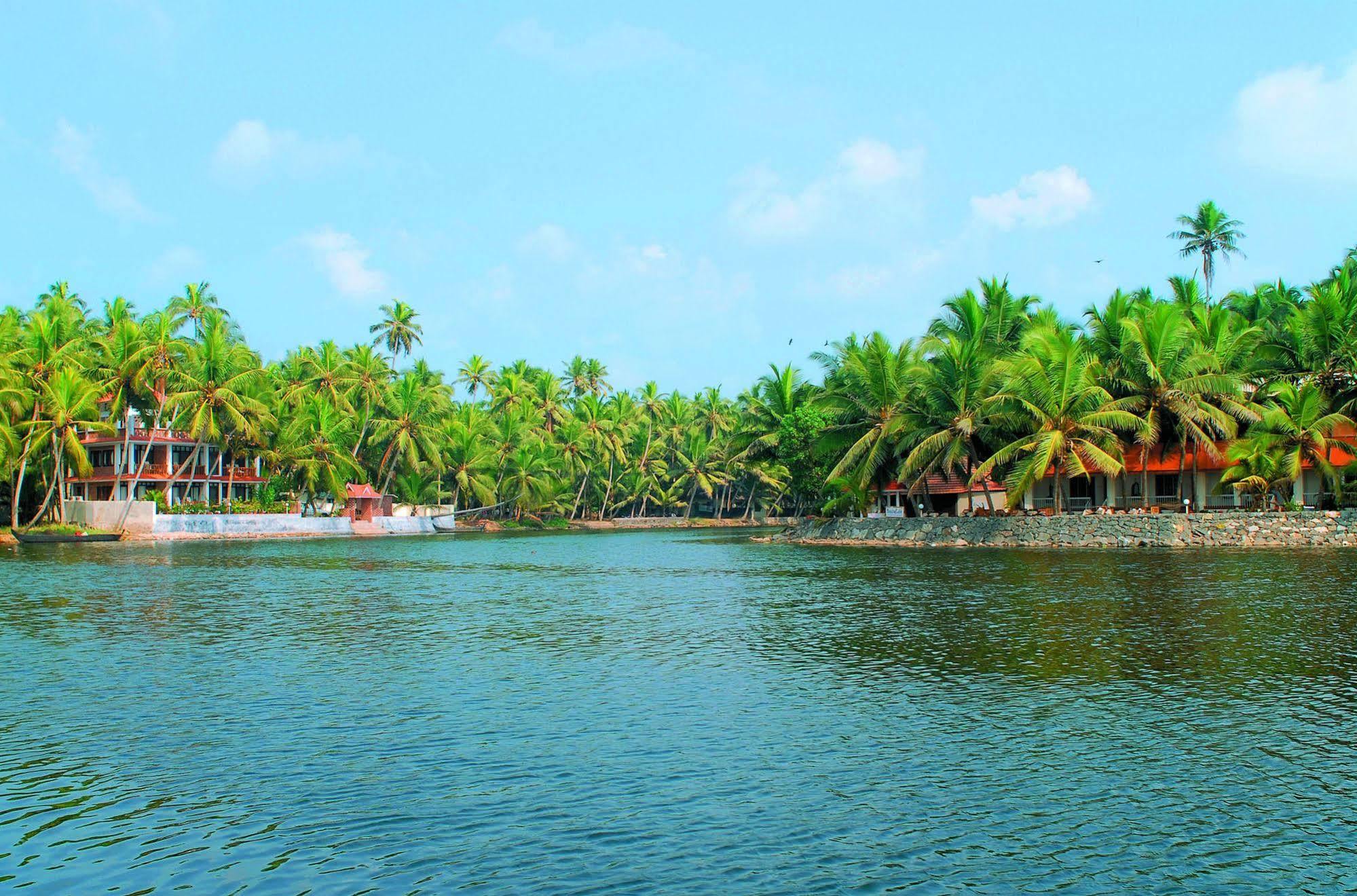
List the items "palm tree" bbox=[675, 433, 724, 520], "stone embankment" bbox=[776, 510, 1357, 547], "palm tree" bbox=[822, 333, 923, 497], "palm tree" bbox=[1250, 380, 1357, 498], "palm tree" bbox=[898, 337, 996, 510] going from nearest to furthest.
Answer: "stone embankment" bbox=[776, 510, 1357, 547], "palm tree" bbox=[1250, 380, 1357, 498], "palm tree" bbox=[898, 337, 996, 510], "palm tree" bbox=[822, 333, 923, 497], "palm tree" bbox=[675, 433, 724, 520]

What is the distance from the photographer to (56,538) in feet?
177

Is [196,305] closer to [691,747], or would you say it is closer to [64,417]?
[64,417]

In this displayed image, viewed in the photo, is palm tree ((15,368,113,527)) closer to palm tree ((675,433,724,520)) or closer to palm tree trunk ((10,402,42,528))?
palm tree trunk ((10,402,42,528))

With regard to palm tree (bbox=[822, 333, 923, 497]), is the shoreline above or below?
A: below

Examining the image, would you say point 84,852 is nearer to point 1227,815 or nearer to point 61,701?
point 61,701

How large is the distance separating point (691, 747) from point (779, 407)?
46000 mm

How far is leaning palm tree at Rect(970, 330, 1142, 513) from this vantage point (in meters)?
38.3

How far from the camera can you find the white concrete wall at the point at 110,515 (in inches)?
2298

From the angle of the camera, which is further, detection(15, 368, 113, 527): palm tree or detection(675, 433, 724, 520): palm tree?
detection(675, 433, 724, 520): palm tree

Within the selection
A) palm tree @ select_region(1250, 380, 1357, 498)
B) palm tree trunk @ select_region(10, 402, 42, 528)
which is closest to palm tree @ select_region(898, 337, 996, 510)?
palm tree @ select_region(1250, 380, 1357, 498)

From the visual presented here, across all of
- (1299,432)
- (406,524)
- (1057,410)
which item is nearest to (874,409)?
(1057,410)

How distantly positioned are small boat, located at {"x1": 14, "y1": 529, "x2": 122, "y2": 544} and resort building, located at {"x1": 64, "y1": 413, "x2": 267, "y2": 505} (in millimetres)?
5132

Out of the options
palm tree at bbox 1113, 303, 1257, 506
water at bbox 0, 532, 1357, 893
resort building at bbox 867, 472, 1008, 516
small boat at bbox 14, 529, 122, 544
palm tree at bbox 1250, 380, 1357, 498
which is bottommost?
water at bbox 0, 532, 1357, 893

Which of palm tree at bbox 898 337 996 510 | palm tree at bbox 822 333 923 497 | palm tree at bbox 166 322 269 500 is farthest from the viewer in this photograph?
palm tree at bbox 166 322 269 500
